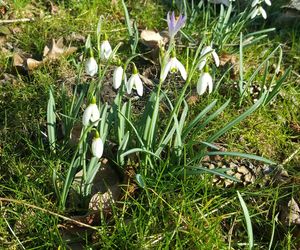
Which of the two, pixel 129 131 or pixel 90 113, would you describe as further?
pixel 129 131

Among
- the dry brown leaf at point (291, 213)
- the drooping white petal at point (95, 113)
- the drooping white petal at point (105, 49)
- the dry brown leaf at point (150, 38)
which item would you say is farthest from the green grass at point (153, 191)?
the drooping white petal at point (105, 49)

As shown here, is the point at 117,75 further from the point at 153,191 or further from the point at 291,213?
the point at 291,213

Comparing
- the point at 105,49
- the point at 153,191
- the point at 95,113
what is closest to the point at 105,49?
the point at 105,49

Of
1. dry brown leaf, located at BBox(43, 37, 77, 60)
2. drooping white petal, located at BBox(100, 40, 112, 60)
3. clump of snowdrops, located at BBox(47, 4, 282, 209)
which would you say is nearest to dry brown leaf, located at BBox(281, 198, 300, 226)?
clump of snowdrops, located at BBox(47, 4, 282, 209)

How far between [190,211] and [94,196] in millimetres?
Result: 368

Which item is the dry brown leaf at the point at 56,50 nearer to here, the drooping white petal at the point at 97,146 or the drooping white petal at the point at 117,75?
the drooping white petal at the point at 117,75

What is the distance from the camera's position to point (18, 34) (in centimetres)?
290

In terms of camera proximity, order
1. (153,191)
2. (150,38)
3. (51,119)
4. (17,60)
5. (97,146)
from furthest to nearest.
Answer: (150,38)
(17,60)
(51,119)
(153,191)
(97,146)

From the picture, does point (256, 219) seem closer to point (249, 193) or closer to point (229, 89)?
point (249, 193)

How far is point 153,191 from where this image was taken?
1.79 meters

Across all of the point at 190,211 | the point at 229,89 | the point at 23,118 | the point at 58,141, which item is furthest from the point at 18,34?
the point at 190,211

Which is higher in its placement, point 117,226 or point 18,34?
point 18,34

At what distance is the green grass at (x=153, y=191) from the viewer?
1766mm

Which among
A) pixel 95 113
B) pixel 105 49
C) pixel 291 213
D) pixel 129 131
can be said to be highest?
pixel 105 49
